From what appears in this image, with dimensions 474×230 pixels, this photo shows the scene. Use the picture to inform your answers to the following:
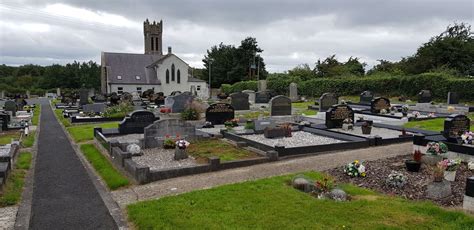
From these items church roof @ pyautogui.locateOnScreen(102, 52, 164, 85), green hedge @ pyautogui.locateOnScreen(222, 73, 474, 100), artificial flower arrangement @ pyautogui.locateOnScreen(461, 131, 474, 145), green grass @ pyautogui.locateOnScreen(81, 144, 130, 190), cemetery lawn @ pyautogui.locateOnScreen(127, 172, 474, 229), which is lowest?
green grass @ pyautogui.locateOnScreen(81, 144, 130, 190)

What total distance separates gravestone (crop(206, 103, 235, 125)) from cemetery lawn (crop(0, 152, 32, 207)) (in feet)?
31.0

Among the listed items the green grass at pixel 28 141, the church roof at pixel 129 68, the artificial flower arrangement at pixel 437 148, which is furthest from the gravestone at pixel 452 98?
the church roof at pixel 129 68

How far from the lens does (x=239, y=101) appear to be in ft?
91.6

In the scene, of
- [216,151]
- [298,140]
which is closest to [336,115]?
[298,140]

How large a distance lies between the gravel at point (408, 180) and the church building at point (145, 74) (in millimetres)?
45397

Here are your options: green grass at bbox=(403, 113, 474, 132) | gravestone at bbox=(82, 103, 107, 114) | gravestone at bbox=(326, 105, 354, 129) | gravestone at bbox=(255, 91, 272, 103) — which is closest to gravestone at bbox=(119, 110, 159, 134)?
gravestone at bbox=(326, 105, 354, 129)

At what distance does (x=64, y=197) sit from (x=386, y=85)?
39932mm

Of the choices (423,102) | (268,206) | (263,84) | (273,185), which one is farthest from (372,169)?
(263,84)

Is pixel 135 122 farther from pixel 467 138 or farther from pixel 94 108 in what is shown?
pixel 467 138

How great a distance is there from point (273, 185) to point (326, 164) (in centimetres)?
317

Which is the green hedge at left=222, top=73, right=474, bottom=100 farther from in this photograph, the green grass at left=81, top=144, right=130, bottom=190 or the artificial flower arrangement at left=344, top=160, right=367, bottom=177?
the green grass at left=81, top=144, right=130, bottom=190

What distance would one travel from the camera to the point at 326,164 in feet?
38.4

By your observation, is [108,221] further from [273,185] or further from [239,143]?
[239,143]

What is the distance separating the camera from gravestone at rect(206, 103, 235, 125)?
20922 millimetres
